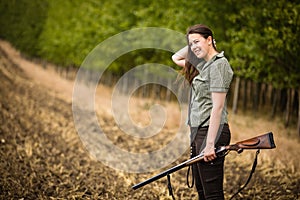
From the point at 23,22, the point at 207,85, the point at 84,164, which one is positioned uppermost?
the point at 23,22

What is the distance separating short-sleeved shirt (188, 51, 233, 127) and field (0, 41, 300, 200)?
2.98m

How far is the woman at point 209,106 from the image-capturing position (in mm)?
3389

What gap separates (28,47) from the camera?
4791 centimetres

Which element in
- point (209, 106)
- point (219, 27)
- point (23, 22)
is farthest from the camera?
point (23, 22)

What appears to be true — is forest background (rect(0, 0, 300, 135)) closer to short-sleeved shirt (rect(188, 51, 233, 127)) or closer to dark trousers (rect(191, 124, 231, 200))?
short-sleeved shirt (rect(188, 51, 233, 127))

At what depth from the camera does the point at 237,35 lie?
1225cm

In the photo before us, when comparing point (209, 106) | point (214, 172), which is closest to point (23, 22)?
point (209, 106)

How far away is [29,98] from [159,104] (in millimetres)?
5624

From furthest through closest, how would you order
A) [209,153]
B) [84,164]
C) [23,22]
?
[23,22]
[84,164]
[209,153]

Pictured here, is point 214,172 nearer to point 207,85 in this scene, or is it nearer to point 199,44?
point 207,85

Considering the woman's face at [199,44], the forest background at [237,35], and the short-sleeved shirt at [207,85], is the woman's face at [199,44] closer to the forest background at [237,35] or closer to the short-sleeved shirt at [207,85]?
the short-sleeved shirt at [207,85]

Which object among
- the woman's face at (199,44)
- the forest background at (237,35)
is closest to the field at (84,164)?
the forest background at (237,35)

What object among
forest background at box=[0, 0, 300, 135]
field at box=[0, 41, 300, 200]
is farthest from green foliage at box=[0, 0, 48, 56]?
field at box=[0, 41, 300, 200]

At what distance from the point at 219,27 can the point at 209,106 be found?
36.6 ft
